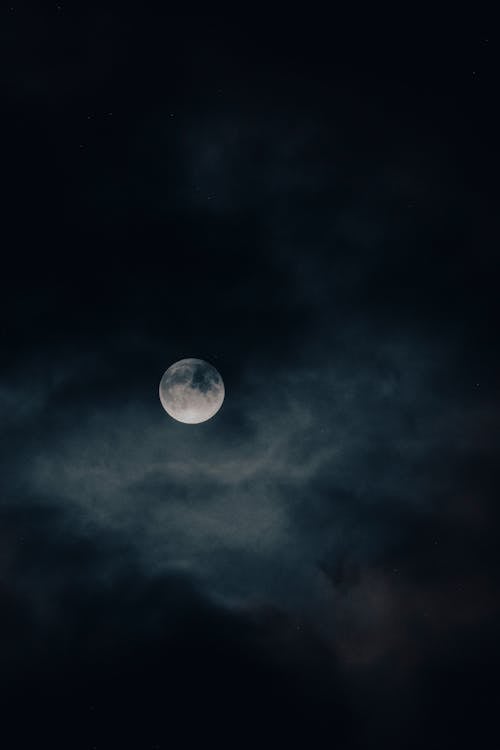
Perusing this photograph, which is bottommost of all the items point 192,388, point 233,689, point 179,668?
point 233,689

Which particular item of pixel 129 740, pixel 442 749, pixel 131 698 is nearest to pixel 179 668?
pixel 131 698

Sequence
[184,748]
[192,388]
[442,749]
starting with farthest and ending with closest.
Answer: [184,748] < [442,749] < [192,388]

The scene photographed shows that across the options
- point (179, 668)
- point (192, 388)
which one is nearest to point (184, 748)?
point (179, 668)

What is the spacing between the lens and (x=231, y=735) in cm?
7975

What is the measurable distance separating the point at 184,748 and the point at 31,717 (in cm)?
2338

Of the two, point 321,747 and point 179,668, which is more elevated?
point 179,668

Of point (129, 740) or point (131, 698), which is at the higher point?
point (131, 698)

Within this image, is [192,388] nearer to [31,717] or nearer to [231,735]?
[31,717]

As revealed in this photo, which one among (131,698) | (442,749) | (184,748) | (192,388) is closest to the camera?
(192,388)

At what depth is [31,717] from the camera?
6762cm

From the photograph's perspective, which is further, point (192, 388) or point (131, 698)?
point (131, 698)

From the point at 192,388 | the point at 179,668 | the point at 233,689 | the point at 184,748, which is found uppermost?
the point at 192,388

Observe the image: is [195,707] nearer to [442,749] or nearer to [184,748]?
[184,748]

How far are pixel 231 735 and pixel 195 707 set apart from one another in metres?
6.77
